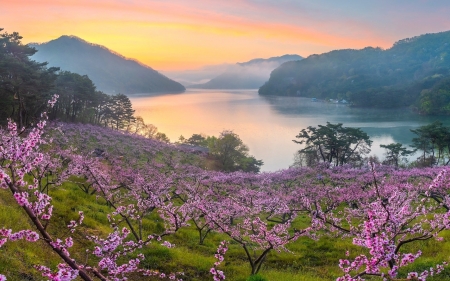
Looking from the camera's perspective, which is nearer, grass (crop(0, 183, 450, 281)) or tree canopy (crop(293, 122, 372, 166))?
grass (crop(0, 183, 450, 281))

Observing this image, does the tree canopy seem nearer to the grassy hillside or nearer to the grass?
the grassy hillside

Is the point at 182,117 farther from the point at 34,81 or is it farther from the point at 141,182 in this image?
the point at 141,182

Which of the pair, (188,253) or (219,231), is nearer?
(188,253)

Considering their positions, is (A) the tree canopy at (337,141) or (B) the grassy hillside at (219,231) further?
(A) the tree canopy at (337,141)

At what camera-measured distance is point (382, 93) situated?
12575 centimetres

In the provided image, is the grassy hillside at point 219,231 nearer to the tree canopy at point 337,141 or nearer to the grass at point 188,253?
the grass at point 188,253

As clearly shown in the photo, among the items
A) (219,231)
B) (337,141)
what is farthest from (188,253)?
(337,141)

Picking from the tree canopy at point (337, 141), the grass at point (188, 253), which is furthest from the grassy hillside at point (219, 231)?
the tree canopy at point (337, 141)

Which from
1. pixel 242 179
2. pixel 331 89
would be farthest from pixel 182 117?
pixel 331 89

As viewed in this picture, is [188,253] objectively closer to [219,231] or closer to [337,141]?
[219,231]

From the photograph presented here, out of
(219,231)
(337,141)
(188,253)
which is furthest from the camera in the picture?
(337,141)

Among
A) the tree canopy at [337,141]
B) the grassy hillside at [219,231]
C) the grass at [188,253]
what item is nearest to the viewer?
the grassy hillside at [219,231]

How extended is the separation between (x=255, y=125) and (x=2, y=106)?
59955mm

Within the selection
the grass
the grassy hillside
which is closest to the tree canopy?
the grassy hillside
